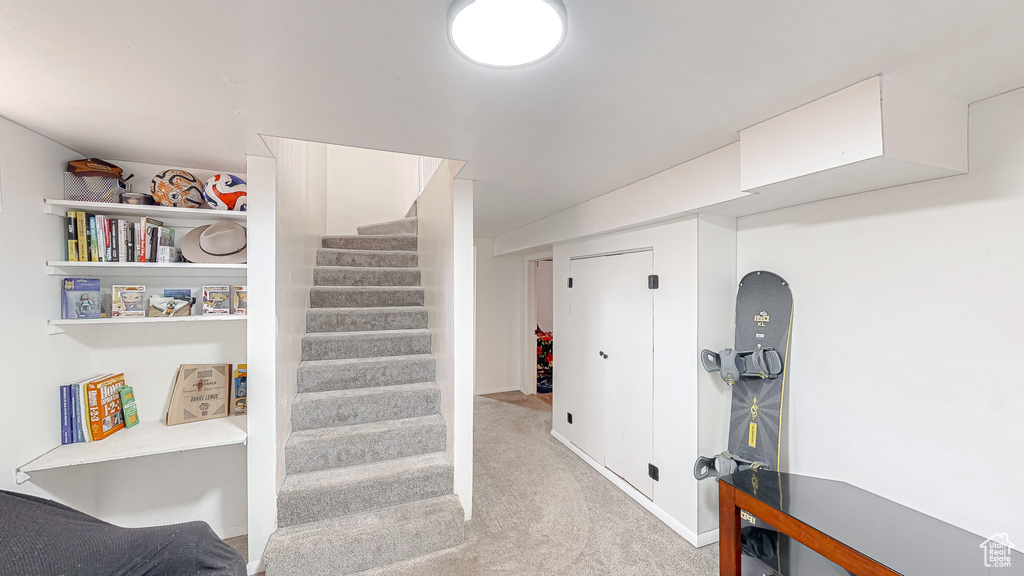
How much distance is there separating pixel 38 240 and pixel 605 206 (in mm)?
3003

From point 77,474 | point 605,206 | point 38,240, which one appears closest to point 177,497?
point 77,474

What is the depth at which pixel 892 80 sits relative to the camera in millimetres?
1237

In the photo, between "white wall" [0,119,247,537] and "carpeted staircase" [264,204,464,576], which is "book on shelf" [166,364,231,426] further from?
"carpeted staircase" [264,204,464,576]

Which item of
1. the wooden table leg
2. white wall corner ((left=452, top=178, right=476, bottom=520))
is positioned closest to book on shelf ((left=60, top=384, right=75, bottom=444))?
white wall corner ((left=452, top=178, right=476, bottom=520))

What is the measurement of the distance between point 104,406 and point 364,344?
1.39 m

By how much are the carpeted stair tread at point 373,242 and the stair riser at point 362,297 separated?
2.14 ft

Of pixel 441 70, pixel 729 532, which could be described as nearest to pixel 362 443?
pixel 729 532

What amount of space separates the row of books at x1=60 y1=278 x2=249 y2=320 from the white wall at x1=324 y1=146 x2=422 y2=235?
2.80 m

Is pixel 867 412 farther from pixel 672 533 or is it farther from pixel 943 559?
pixel 672 533

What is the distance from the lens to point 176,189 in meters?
1.97

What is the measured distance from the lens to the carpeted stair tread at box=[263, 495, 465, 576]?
1.95 m

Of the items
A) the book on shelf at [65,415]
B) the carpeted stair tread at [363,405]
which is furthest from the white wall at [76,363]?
the carpeted stair tread at [363,405]

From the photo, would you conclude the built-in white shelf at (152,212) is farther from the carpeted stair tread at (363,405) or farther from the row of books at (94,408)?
the carpeted stair tread at (363,405)

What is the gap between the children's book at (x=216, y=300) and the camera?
2.00m
